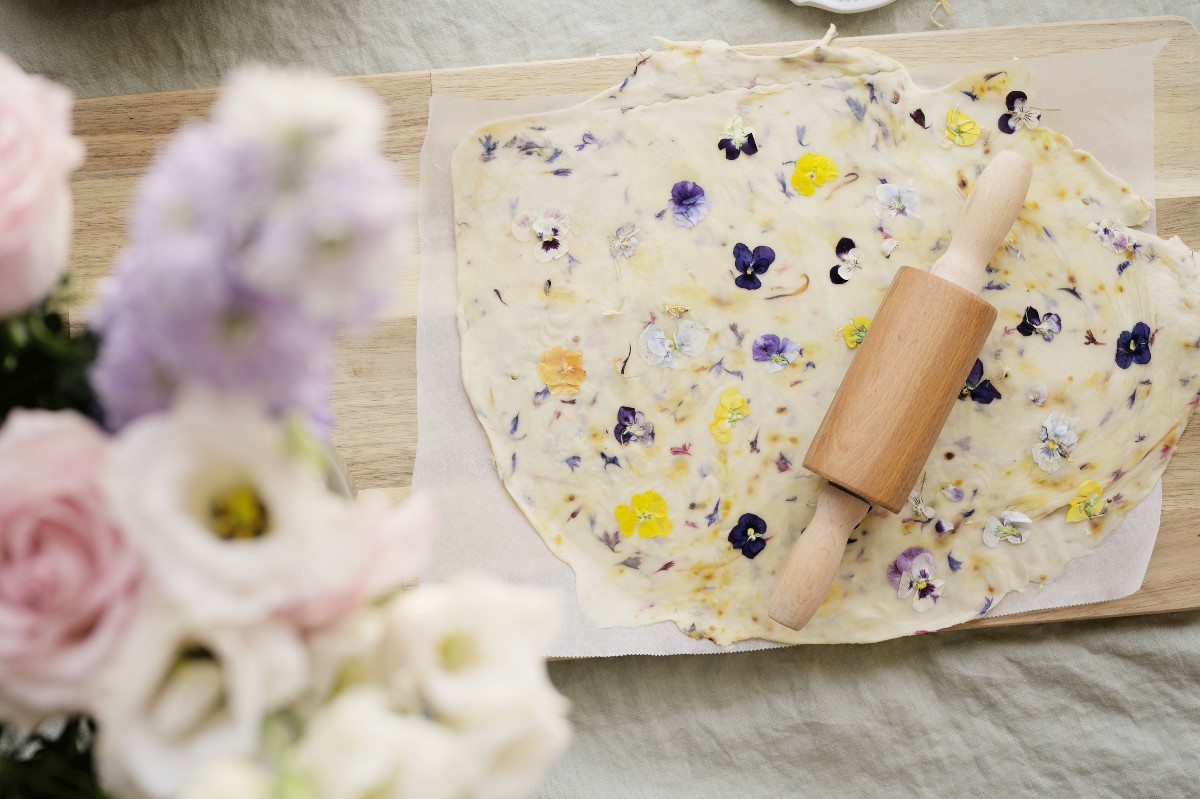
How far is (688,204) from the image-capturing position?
2.84 ft

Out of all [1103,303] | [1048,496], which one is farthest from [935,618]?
[1103,303]

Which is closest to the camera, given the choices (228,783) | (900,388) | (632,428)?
(228,783)

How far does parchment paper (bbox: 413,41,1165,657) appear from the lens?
85 centimetres

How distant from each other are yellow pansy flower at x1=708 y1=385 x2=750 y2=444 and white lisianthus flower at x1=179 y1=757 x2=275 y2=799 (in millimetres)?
622

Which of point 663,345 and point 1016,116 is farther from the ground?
point 1016,116

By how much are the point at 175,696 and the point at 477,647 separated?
0.32 ft

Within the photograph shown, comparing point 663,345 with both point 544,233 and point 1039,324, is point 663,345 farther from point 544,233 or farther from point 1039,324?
point 1039,324

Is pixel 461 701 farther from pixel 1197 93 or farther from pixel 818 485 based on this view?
pixel 1197 93

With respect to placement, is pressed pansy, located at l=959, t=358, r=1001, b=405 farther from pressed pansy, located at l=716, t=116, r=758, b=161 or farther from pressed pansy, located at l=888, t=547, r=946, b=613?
pressed pansy, located at l=716, t=116, r=758, b=161

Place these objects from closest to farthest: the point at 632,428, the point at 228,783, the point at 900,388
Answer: the point at 228,783 < the point at 900,388 < the point at 632,428

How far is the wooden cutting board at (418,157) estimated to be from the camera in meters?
0.84

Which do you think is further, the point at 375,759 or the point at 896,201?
the point at 896,201

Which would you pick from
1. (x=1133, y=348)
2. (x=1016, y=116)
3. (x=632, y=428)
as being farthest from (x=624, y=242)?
(x=1133, y=348)

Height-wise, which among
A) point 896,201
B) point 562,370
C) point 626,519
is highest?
point 896,201
